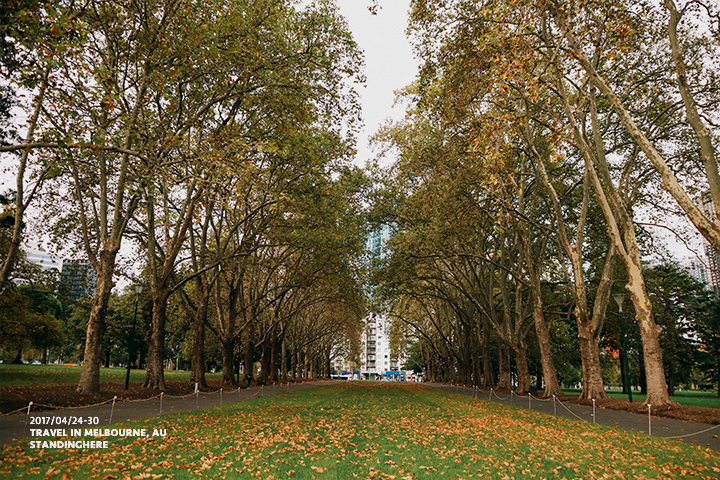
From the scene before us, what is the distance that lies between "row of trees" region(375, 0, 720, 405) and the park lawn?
15.1 ft

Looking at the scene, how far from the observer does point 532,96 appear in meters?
9.71

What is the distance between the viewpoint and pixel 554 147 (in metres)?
11.9

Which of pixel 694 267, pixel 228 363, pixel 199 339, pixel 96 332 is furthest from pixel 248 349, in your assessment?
pixel 694 267

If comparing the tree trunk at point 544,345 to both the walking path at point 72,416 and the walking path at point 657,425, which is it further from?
the walking path at point 72,416

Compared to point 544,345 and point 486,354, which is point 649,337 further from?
point 486,354

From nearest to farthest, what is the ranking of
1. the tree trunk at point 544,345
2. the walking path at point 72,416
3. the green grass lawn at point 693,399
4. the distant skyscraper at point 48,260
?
the walking path at point 72,416
the distant skyscraper at point 48,260
the tree trunk at point 544,345
the green grass lawn at point 693,399

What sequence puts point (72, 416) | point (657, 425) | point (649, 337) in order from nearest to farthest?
point (72, 416) < point (657, 425) < point (649, 337)

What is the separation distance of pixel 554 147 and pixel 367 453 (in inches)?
375

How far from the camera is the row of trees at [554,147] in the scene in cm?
1031

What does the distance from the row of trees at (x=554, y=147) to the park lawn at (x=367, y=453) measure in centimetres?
460

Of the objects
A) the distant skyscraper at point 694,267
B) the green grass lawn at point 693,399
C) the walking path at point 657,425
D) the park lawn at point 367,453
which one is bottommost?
the green grass lawn at point 693,399

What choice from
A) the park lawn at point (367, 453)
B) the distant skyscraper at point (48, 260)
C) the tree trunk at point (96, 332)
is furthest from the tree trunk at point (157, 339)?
the park lawn at point (367, 453)

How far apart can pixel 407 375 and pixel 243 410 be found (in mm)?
132686

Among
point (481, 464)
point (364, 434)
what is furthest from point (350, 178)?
point (481, 464)
